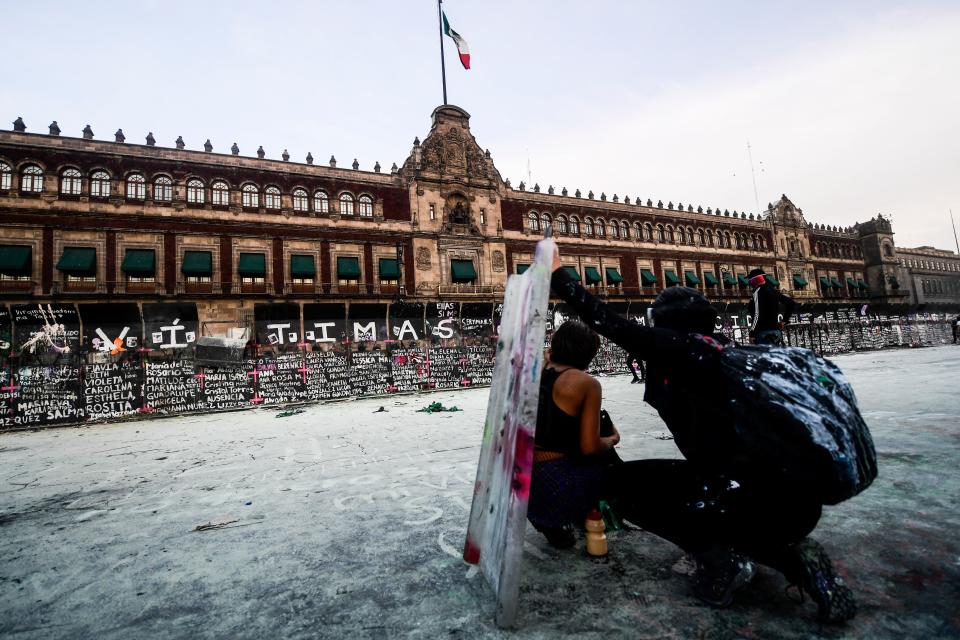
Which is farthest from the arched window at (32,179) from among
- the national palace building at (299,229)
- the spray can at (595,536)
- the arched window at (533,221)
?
the spray can at (595,536)

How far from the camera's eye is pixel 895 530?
2.27 metres

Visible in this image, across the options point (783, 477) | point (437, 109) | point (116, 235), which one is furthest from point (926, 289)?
point (116, 235)

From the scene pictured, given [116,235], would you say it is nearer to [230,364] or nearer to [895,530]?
[230,364]

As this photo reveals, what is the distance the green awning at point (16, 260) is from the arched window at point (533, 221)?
26429mm

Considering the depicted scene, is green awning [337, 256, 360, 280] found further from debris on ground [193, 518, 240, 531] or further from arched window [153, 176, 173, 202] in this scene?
debris on ground [193, 518, 240, 531]

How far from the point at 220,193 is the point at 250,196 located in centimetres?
144

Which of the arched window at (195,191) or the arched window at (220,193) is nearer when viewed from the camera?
the arched window at (195,191)

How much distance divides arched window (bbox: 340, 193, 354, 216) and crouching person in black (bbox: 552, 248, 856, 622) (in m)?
25.4

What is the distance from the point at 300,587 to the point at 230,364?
12.7 meters

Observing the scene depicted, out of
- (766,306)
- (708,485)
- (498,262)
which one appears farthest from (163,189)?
(708,485)

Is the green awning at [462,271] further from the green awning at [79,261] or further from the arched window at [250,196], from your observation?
the green awning at [79,261]

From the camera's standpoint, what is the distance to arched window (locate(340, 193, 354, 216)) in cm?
2512

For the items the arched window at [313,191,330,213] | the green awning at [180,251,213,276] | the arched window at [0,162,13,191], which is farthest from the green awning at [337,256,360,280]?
the arched window at [0,162,13,191]

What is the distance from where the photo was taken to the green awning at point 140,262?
20.3 m
